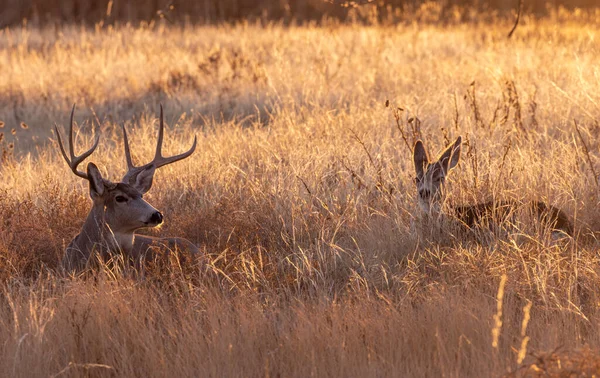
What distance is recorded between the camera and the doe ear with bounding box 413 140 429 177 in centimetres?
746

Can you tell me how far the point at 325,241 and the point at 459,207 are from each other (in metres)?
1.14

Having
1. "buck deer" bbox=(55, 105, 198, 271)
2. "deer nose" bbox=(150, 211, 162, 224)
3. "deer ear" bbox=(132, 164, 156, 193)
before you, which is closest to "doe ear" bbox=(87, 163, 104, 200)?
"buck deer" bbox=(55, 105, 198, 271)

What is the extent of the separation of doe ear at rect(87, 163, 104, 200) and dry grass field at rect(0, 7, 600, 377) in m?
0.52

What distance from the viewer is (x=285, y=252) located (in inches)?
252

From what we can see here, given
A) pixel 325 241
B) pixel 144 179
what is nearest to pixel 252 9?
pixel 144 179

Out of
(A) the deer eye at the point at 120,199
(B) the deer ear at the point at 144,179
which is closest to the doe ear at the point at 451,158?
(B) the deer ear at the point at 144,179

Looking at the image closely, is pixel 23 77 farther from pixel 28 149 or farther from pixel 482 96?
pixel 482 96


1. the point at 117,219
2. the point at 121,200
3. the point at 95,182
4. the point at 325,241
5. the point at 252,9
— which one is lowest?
the point at 252,9

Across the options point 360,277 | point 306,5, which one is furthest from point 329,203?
point 306,5

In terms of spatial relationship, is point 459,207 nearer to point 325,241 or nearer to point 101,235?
point 325,241

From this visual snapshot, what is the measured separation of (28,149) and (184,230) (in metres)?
5.15

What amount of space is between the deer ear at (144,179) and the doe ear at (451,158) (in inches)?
86.8

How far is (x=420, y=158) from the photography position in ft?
24.7

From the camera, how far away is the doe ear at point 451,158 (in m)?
7.14
